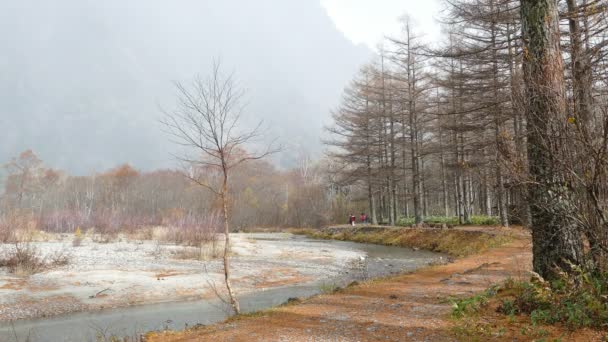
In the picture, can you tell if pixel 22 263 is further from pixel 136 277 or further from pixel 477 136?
pixel 477 136

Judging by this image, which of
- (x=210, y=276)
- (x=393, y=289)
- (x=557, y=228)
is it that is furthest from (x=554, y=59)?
(x=210, y=276)

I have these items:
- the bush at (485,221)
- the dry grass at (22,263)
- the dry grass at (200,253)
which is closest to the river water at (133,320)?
the dry grass at (22,263)

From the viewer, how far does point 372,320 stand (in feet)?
18.5

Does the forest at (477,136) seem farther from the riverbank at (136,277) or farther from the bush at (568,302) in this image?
the riverbank at (136,277)

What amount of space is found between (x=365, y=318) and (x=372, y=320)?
0.59ft

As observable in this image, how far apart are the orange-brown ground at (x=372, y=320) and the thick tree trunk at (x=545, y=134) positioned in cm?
87

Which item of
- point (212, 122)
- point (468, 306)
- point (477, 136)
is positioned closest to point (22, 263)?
point (212, 122)

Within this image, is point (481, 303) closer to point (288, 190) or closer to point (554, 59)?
point (554, 59)

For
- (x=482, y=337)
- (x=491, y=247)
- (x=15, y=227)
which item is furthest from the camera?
(x=15, y=227)

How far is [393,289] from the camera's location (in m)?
8.23

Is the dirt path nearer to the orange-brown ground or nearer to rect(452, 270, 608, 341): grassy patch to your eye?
the orange-brown ground

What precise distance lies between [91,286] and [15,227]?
10.1 m

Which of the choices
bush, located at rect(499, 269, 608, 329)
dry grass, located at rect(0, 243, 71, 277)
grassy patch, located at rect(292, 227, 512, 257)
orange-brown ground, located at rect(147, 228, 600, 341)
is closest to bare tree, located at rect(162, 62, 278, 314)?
orange-brown ground, located at rect(147, 228, 600, 341)

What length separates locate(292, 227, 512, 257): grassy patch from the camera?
15563mm
